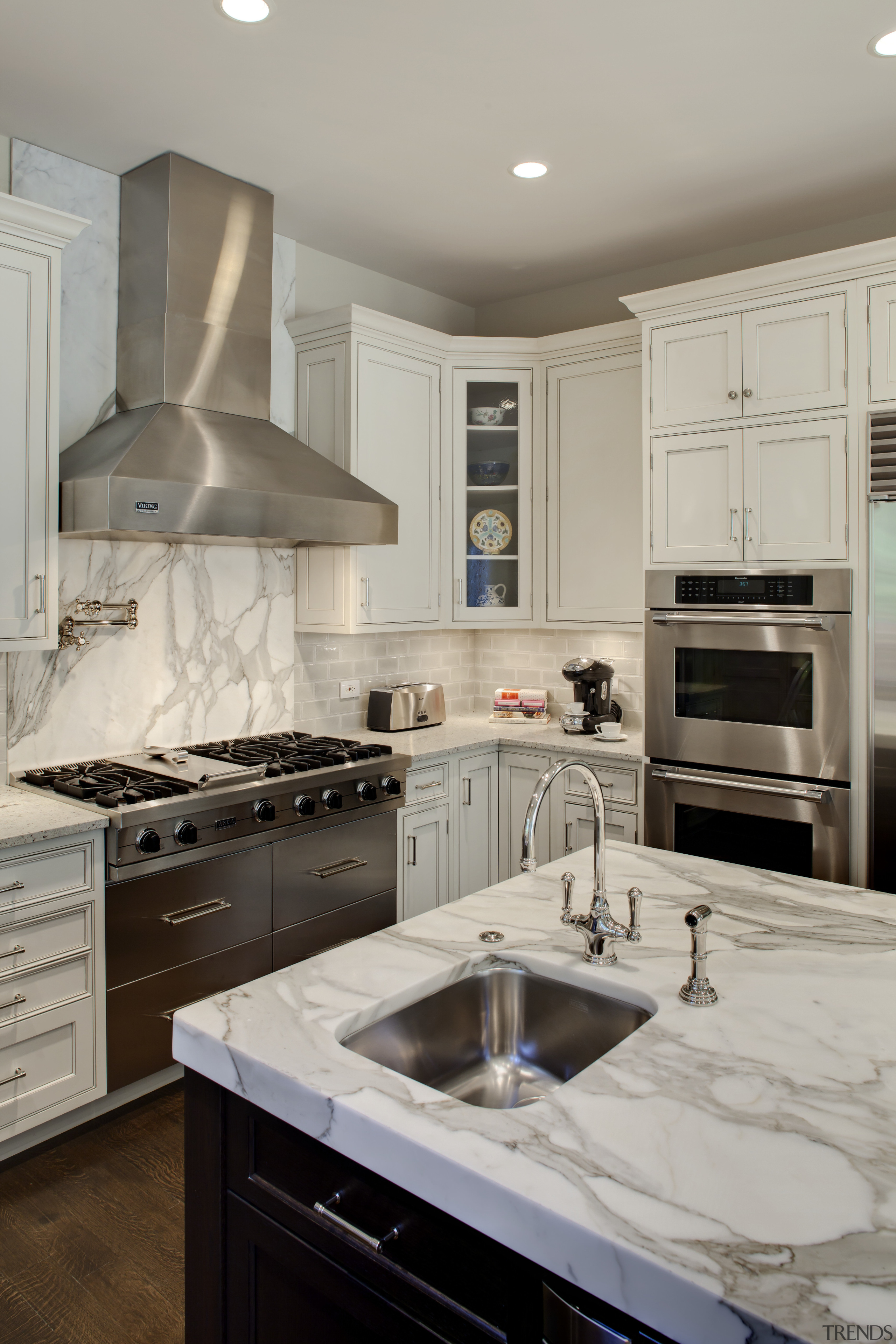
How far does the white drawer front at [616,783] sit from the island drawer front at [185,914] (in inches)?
53.8

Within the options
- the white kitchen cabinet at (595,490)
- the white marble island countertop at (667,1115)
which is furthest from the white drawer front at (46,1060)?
the white kitchen cabinet at (595,490)

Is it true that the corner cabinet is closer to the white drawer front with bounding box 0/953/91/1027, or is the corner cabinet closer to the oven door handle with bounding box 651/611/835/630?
the white drawer front with bounding box 0/953/91/1027

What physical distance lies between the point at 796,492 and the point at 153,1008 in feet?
8.83

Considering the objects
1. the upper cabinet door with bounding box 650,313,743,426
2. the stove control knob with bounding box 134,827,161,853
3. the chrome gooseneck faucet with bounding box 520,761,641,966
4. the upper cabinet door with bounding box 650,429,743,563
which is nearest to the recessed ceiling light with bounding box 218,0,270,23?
the upper cabinet door with bounding box 650,313,743,426

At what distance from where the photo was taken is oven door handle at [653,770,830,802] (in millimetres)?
3010

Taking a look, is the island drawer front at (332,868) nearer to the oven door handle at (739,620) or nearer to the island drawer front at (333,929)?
the island drawer front at (333,929)

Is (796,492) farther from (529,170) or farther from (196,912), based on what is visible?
(196,912)

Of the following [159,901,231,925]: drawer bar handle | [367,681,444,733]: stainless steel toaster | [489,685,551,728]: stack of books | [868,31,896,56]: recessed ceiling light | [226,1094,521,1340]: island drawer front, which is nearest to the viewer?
[226,1094,521,1340]: island drawer front

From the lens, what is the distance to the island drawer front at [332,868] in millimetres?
2996

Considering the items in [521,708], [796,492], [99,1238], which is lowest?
[99,1238]

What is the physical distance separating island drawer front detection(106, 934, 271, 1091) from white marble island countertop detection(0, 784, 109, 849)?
0.53 meters

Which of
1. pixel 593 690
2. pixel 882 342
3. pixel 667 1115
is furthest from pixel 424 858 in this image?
pixel 667 1115

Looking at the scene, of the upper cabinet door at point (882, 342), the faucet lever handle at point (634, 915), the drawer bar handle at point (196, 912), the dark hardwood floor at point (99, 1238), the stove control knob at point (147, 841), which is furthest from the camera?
the upper cabinet door at point (882, 342)

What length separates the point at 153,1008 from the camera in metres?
2.64
